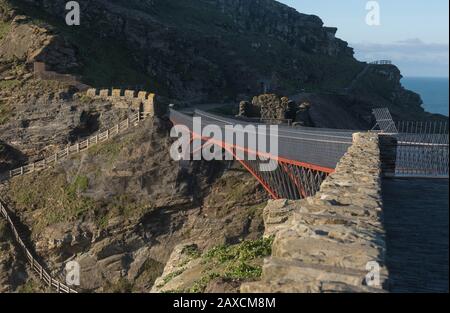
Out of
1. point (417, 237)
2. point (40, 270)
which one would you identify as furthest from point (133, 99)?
point (417, 237)

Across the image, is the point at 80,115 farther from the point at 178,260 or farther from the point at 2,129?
the point at 178,260

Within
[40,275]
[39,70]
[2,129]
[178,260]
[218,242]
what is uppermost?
[39,70]

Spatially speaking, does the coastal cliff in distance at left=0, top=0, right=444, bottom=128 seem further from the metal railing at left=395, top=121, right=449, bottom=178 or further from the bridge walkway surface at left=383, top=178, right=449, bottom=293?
the bridge walkway surface at left=383, top=178, right=449, bottom=293

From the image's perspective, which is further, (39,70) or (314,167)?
(39,70)

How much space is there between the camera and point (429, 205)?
10516 mm

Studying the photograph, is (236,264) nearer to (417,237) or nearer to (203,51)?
(417,237)

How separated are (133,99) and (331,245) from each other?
3434 centimetres

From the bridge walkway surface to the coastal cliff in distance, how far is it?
3762 centimetres

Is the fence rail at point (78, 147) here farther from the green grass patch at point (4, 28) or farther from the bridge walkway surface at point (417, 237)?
the bridge walkway surface at point (417, 237)

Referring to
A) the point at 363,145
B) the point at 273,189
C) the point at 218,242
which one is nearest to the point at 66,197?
the point at 218,242

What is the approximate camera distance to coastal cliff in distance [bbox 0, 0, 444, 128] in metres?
48.5

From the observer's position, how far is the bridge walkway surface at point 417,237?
23.4 feet

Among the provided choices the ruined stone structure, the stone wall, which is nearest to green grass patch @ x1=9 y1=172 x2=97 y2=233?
the ruined stone structure

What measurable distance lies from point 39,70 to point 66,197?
11175 mm
